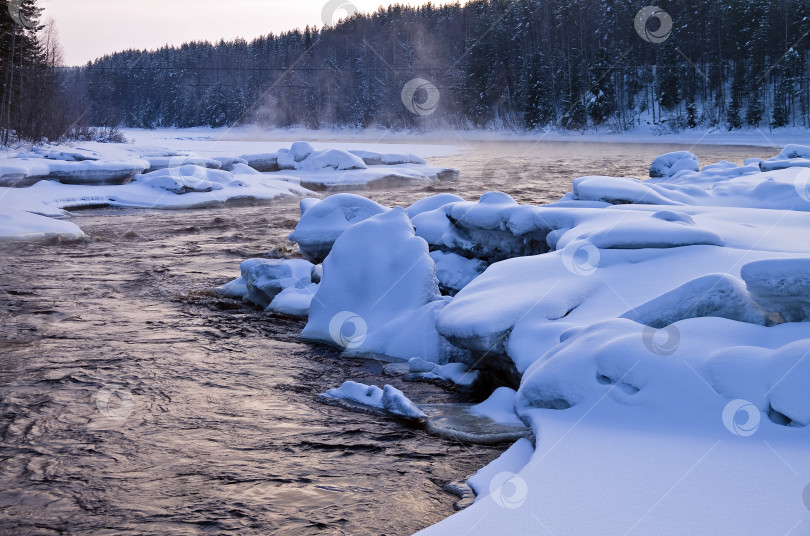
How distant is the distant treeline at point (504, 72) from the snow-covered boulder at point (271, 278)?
41561mm

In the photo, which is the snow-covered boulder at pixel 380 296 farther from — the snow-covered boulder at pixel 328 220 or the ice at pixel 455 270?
the snow-covered boulder at pixel 328 220

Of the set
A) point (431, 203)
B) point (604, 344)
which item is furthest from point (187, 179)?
point (604, 344)

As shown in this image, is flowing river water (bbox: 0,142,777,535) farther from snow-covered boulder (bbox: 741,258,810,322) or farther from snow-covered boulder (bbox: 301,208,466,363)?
snow-covered boulder (bbox: 741,258,810,322)

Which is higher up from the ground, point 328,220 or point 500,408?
point 328,220

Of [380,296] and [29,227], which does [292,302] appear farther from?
[29,227]

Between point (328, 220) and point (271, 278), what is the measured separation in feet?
6.31

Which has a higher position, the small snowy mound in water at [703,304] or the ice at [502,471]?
the small snowy mound in water at [703,304]

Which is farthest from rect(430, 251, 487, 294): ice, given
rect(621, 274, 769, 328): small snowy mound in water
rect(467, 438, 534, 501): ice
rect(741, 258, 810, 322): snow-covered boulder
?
rect(467, 438, 534, 501): ice

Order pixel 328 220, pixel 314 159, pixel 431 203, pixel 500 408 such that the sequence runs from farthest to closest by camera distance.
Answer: pixel 314 159 < pixel 431 203 < pixel 328 220 < pixel 500 408

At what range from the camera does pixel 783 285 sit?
4816mm

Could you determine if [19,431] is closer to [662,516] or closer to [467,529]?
[467,529]

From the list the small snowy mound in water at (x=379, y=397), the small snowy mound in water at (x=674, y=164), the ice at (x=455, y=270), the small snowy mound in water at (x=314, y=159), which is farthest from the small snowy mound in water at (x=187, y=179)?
the small snowy mound in water at (x=379, y=397)

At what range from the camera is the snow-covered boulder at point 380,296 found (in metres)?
7.10

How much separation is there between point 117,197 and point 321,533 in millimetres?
17348
